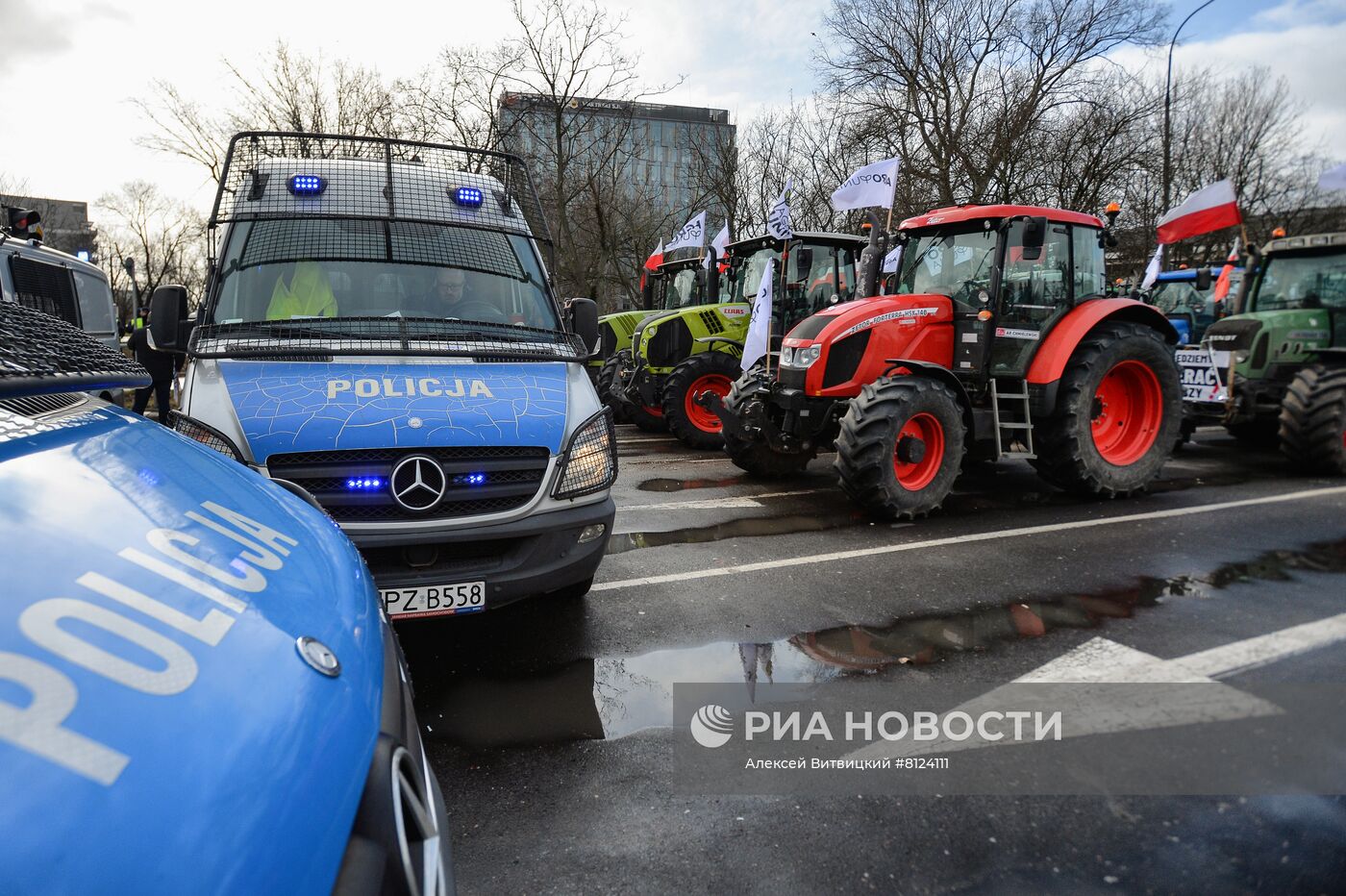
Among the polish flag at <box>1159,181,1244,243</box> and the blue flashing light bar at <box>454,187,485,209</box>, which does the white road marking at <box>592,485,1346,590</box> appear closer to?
the blue flashing light bar at <box>454,187,485,209</box>

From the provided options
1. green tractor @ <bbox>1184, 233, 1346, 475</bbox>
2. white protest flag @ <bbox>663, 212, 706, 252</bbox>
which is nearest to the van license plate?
green tractor @ <bbox>1184, 233, 1346, 475</bbox>

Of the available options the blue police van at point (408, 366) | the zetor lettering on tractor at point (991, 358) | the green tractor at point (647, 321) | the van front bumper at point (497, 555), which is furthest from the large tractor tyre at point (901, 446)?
the green tractor at point (647, 321)

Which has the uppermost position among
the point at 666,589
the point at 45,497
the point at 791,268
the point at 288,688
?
the point at 791,268

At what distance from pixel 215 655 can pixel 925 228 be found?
7508 millimetres

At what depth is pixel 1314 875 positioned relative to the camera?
2262mm

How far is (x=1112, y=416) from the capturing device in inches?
311

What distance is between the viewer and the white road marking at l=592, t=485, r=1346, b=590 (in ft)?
17.0

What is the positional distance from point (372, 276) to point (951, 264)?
5.24 m

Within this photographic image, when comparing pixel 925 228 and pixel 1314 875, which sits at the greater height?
pixel 925 228

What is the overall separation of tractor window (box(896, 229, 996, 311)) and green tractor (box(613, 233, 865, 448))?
9.07 feet

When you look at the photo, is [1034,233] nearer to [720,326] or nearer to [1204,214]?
[1204,214]

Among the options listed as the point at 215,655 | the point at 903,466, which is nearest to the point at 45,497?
the point at 215,655

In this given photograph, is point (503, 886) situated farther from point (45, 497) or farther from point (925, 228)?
point (925, 228)

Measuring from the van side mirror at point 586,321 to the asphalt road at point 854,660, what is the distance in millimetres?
1543
